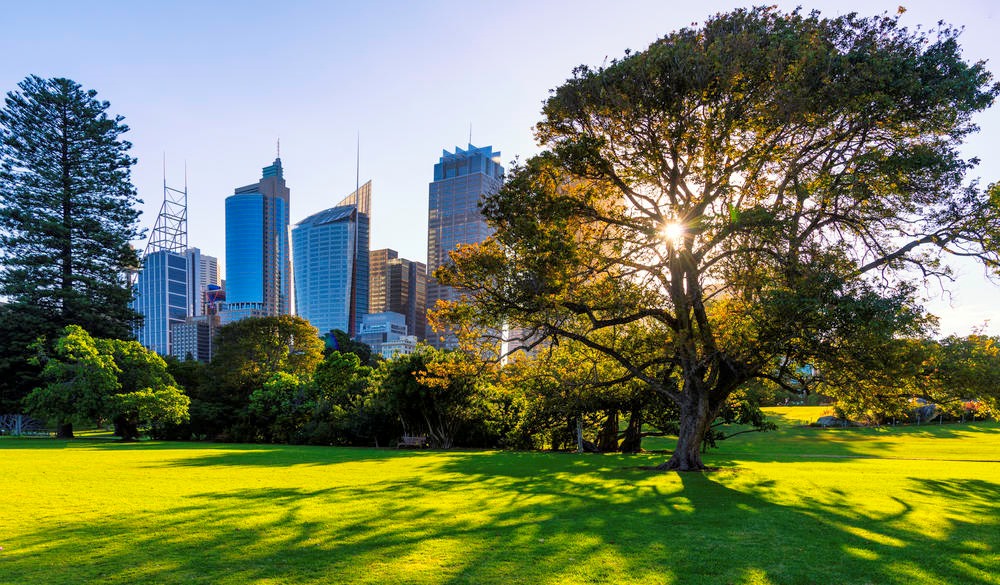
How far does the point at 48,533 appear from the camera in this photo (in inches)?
263

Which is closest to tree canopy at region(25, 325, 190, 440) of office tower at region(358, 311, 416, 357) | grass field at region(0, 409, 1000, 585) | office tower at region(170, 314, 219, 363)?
grass field at region(0, 409, 1000, 585)

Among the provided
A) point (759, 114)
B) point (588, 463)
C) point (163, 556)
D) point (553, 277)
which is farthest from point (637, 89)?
point (163, 556)

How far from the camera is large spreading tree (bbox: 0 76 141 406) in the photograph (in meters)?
39.5

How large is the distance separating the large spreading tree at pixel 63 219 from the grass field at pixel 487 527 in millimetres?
31742

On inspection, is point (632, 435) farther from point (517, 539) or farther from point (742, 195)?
point (517, 539)

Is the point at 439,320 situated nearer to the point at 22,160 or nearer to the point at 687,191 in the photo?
the point at 687,191

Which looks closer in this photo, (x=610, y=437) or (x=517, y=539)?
(x=517, y=539)

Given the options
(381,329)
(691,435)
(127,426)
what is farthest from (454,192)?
(691,435)

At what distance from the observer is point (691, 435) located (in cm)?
1622

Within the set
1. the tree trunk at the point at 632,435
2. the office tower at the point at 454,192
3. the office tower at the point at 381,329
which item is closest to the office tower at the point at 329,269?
the office tower at the point at 381,329

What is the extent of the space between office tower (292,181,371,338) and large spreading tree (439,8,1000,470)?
561 ft

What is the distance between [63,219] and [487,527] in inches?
1869

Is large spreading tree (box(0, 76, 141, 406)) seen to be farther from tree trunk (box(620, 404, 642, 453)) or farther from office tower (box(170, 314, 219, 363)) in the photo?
office tower (box(170, 314, 219, 363))

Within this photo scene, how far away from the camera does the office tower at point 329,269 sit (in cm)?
18400
